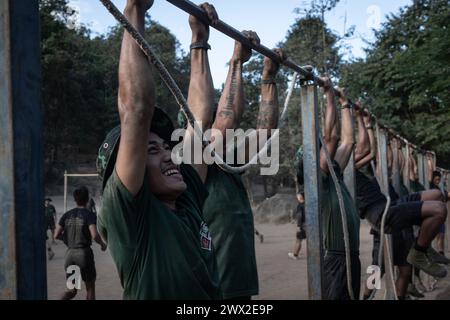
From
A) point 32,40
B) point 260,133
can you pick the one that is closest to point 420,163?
point 260,133

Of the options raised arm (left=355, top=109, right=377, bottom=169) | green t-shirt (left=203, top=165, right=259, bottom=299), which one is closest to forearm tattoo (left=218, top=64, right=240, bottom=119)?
green t-shirt (left=203, top=165, right=259, bottom=299)

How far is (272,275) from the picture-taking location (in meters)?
9.69

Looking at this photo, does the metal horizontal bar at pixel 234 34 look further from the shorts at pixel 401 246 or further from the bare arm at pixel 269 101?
the shorts at pixel 401 246

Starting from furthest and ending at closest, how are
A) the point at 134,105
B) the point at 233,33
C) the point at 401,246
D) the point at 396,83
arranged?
1. the point at 396,83
2. the point at 401,246
3. the point at 233,33
4. the point at 134,105

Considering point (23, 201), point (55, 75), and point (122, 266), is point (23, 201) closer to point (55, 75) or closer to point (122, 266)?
point (122, 266)

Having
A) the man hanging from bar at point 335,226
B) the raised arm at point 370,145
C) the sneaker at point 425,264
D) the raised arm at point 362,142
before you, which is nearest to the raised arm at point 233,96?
the man hanging from bar at point 335,226

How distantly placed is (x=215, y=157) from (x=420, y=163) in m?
9.18

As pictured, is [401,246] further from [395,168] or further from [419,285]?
[419,285]

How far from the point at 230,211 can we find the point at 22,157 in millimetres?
1845

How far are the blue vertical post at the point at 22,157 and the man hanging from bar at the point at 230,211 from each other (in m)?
1.49

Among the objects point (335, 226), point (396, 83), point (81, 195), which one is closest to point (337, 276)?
point (335, 226)

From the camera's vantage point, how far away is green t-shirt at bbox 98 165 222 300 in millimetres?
1791
